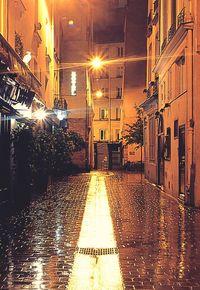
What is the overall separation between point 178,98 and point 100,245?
9.71 meters

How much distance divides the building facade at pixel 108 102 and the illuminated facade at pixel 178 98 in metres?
35.4

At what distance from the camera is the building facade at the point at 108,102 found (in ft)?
199

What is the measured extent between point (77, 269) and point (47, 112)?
15.7m

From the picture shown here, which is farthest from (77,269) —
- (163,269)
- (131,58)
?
(131,58)

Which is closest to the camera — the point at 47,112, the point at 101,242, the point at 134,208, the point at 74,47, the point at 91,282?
the point at 91,282

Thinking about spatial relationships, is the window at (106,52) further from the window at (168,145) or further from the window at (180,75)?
the window at (180,75)

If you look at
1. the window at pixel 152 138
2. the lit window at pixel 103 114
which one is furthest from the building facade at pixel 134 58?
the window at pixel 152 138

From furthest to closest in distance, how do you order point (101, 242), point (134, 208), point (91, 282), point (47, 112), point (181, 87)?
1. point (47, 112)
2. point (181, 87)
3. point (134, 208)
4. point (101, 242)
5. point (91, 282)

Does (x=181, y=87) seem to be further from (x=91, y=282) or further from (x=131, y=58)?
(x=131, y=58)

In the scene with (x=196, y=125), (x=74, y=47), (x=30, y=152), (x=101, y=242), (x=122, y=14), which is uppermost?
(x=122, y=14)

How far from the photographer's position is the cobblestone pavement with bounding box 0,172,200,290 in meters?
6.17

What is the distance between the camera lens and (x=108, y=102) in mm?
64750

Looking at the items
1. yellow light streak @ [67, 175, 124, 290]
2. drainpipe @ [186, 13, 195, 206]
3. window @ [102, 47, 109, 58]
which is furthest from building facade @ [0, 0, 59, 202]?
window @ [102, 47, 109, 58]

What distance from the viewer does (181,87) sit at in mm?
16906
